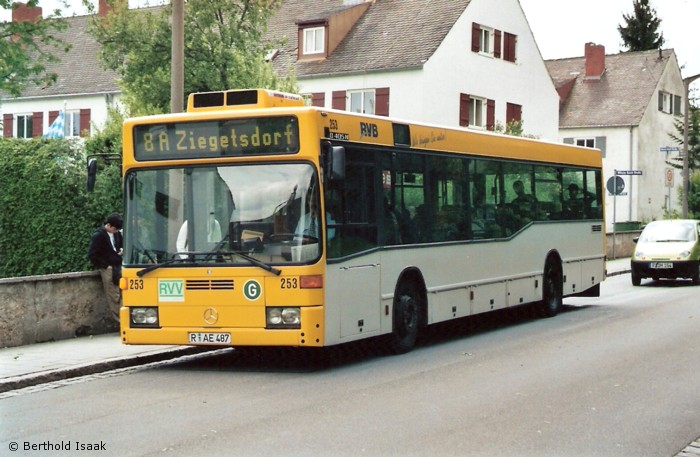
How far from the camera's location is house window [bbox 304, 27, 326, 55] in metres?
50.1

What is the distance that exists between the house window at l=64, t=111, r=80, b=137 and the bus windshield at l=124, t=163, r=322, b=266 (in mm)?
42498

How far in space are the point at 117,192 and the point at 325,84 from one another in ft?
99.6

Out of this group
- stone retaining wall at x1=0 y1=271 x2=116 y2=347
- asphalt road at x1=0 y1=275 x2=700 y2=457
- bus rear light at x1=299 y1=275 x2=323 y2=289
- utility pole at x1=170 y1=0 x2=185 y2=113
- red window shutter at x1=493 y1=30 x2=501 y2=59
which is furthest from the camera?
red window shutter at x1=493 y1=30 x2=501 y2=59

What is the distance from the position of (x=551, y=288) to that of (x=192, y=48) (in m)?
13.4

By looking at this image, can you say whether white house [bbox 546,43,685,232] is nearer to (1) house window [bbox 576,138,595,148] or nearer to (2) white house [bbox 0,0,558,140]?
(1) house window [bbox 576,138,595,148]

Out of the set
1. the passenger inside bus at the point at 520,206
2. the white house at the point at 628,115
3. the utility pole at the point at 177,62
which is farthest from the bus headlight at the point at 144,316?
the white house at the point at 628,115

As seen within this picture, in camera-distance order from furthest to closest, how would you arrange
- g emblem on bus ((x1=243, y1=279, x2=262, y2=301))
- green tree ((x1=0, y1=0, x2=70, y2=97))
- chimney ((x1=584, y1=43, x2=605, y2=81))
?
chimney ((x1=584, y1=43, x2=605, y2=81)), green tree ((x1=0, y1=0, x2=70, y2=97)), g emblem on bus ((x1=243, y1=279, x2=262, y2=301))

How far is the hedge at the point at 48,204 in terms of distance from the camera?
19.3 meters

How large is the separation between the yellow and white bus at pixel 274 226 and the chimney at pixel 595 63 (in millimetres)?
57297

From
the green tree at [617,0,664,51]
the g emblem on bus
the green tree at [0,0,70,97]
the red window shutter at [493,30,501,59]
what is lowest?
the g emblem on bus

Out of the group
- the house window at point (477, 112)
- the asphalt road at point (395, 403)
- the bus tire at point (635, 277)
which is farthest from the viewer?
the house window at point (477, 112)

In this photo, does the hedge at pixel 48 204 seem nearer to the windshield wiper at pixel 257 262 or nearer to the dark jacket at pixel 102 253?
the dark jacket at pixel 102 253

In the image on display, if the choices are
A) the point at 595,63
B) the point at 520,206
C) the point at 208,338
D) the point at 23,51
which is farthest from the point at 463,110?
the point at 208,338

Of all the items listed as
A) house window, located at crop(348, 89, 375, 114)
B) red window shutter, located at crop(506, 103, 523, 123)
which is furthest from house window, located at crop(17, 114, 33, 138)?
red window shutter, located at crop(506, 103, 523, 123)
